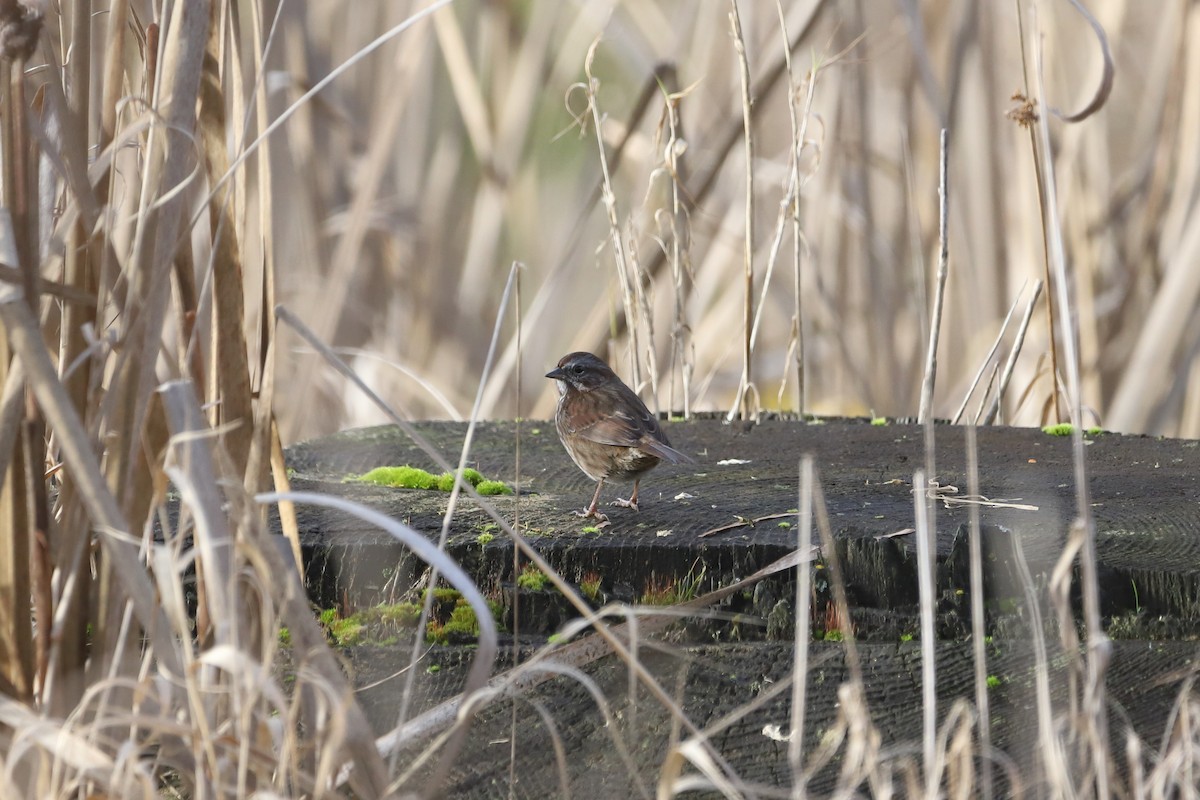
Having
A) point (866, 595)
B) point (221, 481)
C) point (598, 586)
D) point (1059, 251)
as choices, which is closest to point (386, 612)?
point (598, 586)

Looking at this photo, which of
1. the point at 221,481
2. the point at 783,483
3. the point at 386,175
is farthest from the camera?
the point at 386,175

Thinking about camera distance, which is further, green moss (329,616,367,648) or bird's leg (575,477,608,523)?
bird's leg (575,477,608,523)

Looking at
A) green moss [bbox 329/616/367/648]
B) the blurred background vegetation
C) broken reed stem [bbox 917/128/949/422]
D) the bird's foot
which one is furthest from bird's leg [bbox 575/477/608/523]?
the blurred background vegetation

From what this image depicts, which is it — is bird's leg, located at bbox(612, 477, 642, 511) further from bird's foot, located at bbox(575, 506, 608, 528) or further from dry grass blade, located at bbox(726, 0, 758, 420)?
dry grass blade, located at bbox(726, 0, 758, 420)

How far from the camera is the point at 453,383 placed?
5.17 m

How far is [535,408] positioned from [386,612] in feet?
9.81

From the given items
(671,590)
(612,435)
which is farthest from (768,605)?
(612,435)

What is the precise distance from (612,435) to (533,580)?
37.2 inches

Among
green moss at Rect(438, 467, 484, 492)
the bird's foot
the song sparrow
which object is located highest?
the song sparrow

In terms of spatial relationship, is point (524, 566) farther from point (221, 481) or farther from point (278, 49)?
point (278, 49)

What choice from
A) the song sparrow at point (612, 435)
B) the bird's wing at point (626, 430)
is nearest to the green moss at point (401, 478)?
the song sparrow at point (612, 435)

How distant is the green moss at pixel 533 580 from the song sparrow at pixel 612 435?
1.86 feet

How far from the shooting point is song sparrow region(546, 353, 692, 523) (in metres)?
2.72

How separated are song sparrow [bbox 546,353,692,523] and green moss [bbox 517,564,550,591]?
57cm
